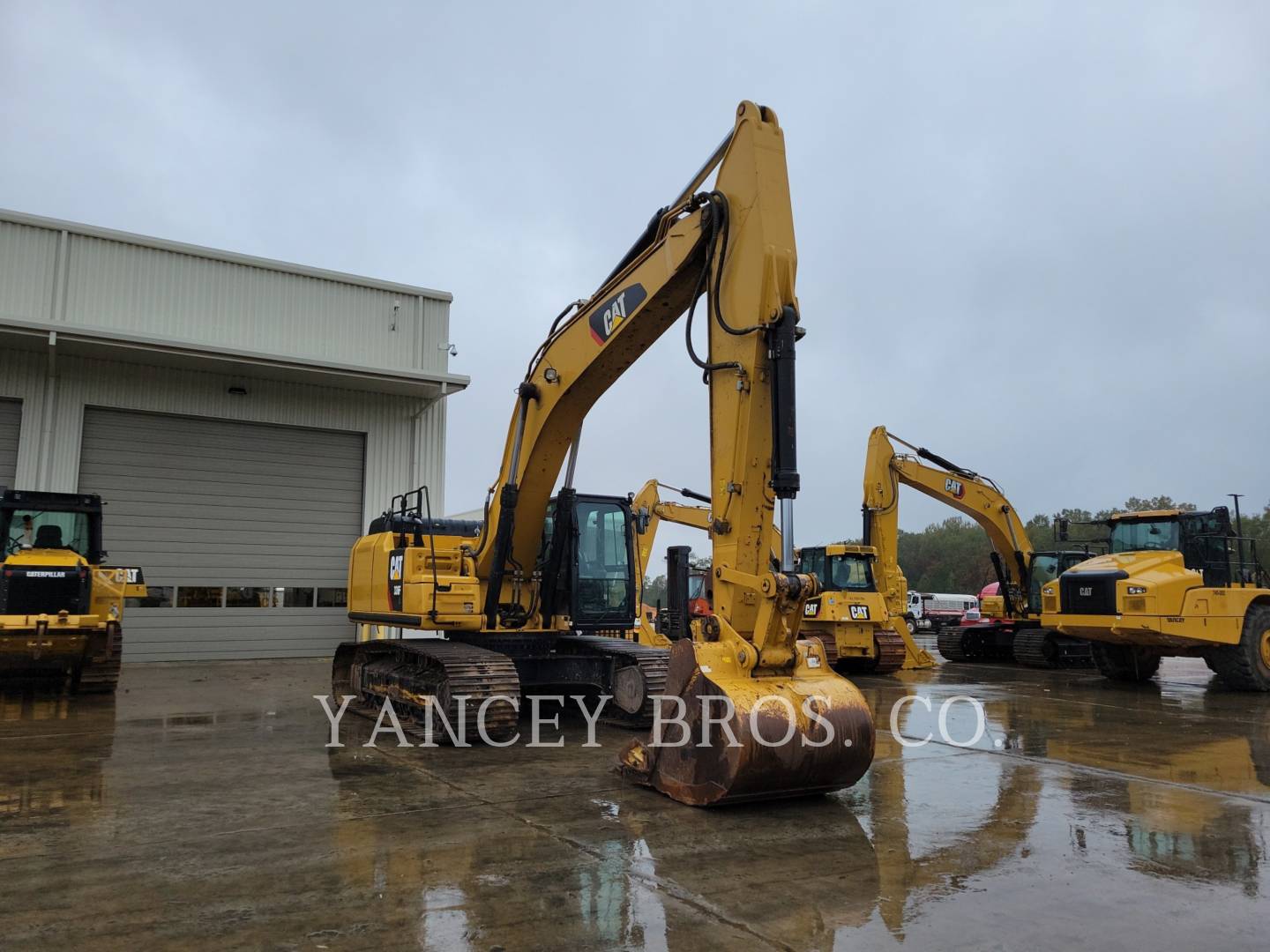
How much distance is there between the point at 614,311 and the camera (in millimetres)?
7730

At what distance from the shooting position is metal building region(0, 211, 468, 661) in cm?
1623

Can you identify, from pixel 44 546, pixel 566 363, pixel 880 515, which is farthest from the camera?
pixel 880 515

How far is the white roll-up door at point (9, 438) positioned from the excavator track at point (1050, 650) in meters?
18.9

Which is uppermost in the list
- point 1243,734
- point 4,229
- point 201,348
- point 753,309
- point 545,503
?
point 4,229

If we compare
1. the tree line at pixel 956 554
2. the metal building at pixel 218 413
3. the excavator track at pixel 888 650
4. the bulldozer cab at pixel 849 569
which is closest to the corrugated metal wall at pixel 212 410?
the metal building at pixel 218 413

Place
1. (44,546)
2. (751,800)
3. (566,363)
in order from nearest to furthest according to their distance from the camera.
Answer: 1. (751,800)
2. (566,363)
3. (44,546)

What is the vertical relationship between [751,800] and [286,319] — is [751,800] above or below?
below

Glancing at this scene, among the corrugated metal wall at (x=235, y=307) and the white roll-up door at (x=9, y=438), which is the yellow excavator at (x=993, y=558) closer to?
the corrugated metal wall at (x=235, y=307)

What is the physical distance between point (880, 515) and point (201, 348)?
41.6 feet

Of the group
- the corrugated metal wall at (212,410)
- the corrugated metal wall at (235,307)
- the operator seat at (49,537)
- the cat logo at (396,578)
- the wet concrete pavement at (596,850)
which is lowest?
the wet concrete pavement at (596,850)

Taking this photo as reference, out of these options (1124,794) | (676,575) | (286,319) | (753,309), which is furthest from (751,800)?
(286,319)

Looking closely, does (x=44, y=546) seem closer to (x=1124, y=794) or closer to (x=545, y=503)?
(x=545, y=503)

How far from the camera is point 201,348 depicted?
1641cm

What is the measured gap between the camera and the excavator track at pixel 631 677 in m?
8.93
